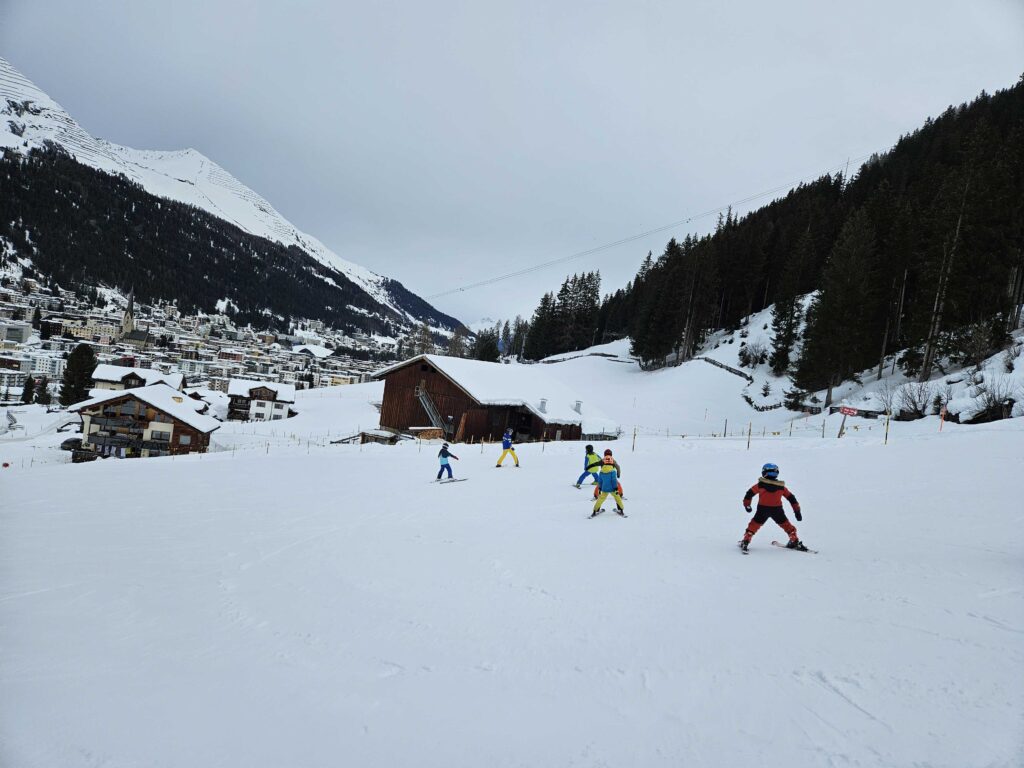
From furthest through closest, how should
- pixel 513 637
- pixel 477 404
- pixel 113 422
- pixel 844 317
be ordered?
pixel 113 422
pixel 844 317
pixel 477 404
pixel 513 637

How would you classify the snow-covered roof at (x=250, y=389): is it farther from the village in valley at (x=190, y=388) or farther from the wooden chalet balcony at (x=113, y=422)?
the wooden chalet balcony at (x=113, y=422)

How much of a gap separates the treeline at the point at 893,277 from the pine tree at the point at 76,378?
72.6m

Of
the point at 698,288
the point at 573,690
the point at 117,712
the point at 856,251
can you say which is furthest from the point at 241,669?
the point at 698,288

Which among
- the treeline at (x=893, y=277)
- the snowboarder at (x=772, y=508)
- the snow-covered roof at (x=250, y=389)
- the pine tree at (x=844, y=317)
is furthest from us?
the snow-covered roof at (x=250, y=389)

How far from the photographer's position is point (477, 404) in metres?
30.8

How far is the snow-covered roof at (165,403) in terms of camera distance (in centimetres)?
4194

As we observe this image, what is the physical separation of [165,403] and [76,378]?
33.5 metres

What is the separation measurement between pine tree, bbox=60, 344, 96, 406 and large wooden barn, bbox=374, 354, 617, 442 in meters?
55.3

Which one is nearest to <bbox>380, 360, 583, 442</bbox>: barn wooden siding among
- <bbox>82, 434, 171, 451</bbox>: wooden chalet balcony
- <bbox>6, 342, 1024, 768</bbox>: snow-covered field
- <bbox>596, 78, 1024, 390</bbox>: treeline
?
<bbox>6, 342, 1024, 768</bbox>: snow-covered field

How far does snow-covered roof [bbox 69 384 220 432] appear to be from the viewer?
41.9 metres

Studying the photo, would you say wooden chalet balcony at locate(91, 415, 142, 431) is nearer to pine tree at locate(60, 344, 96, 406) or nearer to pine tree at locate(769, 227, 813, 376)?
pine tree at locate(60, 344, 96, 406)

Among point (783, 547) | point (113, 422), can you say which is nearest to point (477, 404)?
point (783, 547)

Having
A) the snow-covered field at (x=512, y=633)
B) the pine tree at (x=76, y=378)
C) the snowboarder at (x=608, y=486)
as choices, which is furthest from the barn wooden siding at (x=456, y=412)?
the pine tree at (x=76, y=378)

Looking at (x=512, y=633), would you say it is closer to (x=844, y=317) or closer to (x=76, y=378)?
(x=844, y=317)
